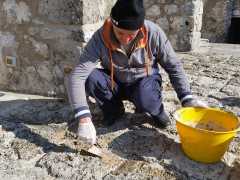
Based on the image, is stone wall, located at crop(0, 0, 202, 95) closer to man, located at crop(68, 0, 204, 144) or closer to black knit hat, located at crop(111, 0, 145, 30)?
man, located at crop(68, 0, 204, 144)

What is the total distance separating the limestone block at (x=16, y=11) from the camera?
3.59 metres

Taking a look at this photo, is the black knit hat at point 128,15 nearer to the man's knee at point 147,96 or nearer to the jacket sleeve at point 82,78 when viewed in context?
the jacket sleeve at point 82,78

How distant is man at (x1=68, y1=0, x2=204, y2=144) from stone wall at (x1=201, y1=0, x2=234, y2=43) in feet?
24.4

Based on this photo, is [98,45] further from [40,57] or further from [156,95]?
[40,57]

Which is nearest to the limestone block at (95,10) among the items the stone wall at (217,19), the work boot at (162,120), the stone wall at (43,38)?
the stone wall at (43,38)

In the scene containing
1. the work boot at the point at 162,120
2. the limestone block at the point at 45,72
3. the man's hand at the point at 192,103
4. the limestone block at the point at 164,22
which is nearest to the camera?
the man's hand at the point at 192,103

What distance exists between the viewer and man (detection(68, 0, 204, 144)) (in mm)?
2660

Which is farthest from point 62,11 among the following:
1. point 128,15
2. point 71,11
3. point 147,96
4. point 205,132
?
point 205,132

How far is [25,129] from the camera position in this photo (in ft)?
10.2

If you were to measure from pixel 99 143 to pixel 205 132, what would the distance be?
827 millimetres

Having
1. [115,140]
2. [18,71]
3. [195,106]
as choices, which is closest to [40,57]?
[18,71]

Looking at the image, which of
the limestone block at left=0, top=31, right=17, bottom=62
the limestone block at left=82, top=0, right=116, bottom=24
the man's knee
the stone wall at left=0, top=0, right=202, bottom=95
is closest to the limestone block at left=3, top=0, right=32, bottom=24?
the stone wall at left=0, top=0, right=202, bottom=95

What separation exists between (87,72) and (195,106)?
81 centimetres

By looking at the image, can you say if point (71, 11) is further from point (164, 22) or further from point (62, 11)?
point (164, 22)
